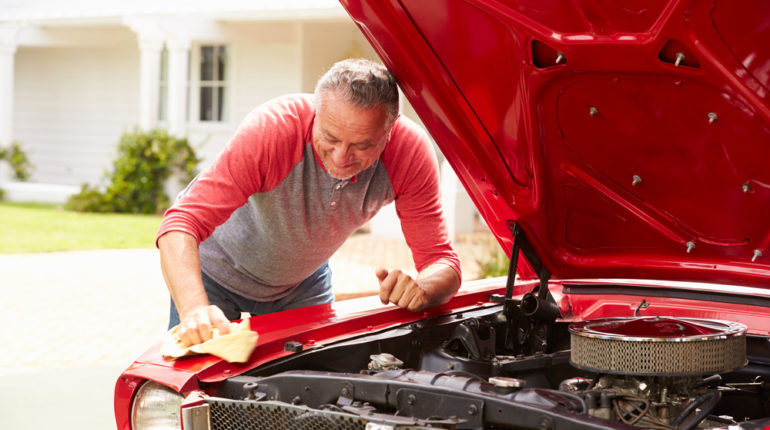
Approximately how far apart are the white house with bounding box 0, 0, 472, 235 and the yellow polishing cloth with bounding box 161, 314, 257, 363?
33.7 ft

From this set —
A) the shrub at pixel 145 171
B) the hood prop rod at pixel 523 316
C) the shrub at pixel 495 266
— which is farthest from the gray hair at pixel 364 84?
the shrub at pixel 145 171

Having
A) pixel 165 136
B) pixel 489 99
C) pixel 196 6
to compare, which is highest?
pixel 196 6

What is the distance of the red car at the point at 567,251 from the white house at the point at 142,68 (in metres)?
9.59

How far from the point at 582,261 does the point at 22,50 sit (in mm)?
18778

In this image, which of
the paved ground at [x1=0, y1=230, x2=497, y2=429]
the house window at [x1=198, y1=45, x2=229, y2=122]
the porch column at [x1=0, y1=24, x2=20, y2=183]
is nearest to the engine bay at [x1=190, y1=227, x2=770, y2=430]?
the paved ground at [x1=0, y1=230, x2=497, y2=429]

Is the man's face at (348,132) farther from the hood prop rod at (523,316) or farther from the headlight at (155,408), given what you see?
the headlight at (155,408)

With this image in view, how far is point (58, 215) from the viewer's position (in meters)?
14.2

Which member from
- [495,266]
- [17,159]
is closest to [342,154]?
[495,266]

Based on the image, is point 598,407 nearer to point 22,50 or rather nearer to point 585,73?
point 585,73

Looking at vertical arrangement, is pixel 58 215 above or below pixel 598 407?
below

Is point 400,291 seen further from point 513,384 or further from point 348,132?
point 513,384

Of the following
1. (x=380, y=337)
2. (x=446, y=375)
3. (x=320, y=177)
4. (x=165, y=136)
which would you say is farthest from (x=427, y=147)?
(x=165, y=136)

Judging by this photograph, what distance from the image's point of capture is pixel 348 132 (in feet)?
8.23

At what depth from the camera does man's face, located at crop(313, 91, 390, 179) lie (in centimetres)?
250
